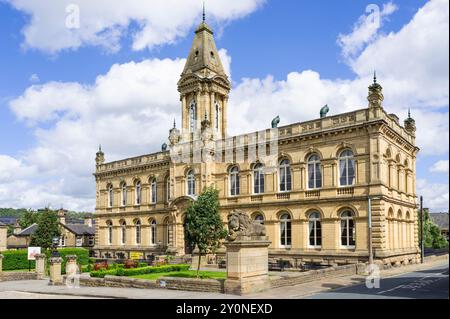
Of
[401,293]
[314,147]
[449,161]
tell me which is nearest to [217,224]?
[314,147]

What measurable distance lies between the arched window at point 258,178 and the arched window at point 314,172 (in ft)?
15.6

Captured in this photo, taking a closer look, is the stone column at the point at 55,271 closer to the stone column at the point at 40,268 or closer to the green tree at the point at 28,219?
the stone column at the point at 40,268

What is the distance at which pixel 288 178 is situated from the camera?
39.4 metres

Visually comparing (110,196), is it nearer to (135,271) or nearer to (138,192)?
(138,192)

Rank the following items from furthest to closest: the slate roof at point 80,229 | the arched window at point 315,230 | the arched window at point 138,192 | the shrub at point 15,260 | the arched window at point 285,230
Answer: the slate roof at point 80,229
the arched window at point 138,192
the shrub at point 15,260
the arched window at point 285,230
the arched window at point 315,230

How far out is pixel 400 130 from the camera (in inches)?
1537

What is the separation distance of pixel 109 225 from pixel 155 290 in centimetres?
3398

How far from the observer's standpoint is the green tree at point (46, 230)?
178 ft

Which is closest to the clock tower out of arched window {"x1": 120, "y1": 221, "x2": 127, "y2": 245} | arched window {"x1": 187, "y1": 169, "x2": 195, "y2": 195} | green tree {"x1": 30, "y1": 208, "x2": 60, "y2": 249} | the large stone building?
the large stone building

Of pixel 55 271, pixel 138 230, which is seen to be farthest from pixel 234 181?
pixel 55 271

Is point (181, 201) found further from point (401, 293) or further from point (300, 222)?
point (401, 293)

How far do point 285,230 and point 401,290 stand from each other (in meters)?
16.4

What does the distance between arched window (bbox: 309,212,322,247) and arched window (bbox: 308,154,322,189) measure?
2.30 meters

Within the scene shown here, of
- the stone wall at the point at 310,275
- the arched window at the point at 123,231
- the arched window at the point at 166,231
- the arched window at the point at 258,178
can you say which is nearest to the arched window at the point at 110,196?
the arched window at the point at 123,231
